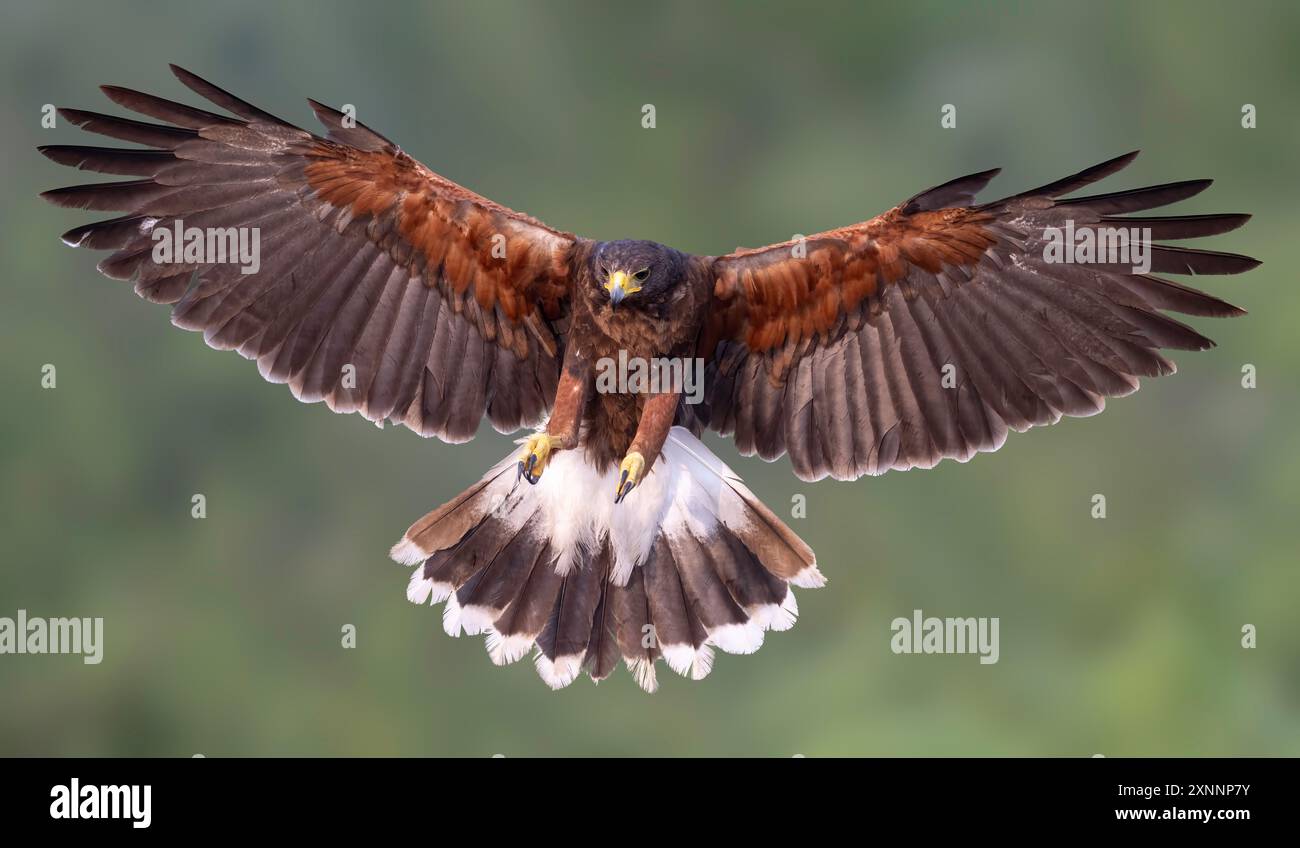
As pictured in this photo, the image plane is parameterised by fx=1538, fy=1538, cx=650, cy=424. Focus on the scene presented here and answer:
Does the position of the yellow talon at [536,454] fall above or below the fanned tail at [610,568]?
above

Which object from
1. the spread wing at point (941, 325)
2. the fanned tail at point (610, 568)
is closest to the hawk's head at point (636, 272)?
the spread wing at point (941, 325)

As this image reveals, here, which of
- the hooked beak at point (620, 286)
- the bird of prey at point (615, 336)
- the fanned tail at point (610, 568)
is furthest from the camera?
the fanned tail at point (610, 568)

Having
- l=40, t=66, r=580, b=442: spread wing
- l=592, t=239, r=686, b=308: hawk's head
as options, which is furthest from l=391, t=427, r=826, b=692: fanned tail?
l=592, t=239, r=686, b=308: hawk's head

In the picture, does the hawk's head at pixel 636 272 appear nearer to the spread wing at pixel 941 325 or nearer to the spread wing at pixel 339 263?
the spread wing at pixel 339 263

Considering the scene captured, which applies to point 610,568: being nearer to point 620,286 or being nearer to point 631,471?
point 631,471

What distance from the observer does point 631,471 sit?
7.65 metres

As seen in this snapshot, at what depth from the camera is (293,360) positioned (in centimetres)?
839

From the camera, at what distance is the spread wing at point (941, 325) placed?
807cm

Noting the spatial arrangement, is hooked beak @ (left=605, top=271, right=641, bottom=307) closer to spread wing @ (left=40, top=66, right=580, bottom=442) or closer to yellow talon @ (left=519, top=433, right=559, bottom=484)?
spread wing @ (left=40, top=66, right=580, bottom=442)

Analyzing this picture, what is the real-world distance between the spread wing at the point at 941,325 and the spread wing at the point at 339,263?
114cm

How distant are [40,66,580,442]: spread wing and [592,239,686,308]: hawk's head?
456mm

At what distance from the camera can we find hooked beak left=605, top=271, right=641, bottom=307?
7.65 meters

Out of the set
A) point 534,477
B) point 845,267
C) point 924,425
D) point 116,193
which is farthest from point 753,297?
point 116,193

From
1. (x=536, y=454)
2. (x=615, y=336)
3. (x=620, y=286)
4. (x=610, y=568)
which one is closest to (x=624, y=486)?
(x=536, y=454)
